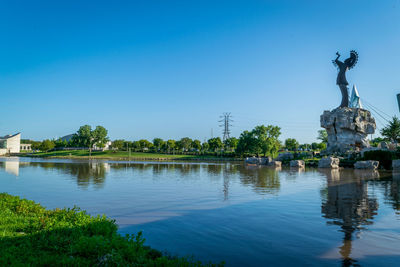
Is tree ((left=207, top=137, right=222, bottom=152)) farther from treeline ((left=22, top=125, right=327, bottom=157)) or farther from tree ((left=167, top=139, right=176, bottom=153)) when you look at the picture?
tree ((left=167, top=139, right=176, bottom=153))

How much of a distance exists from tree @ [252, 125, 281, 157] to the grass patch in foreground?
80.1m

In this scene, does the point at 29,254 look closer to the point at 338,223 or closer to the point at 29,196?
the point at 338,223

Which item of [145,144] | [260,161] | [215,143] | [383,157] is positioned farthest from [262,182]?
[145,144]

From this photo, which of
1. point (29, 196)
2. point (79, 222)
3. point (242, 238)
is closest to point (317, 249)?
point (242, 238)

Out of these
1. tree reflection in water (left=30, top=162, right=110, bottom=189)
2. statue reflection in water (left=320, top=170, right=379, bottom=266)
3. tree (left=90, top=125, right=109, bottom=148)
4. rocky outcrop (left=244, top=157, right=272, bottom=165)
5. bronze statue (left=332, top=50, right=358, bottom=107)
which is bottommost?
rocky outcrop (left=244, top=157, right=272, bottom=165)

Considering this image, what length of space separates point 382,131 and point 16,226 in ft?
272

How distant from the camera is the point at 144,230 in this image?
785 cm

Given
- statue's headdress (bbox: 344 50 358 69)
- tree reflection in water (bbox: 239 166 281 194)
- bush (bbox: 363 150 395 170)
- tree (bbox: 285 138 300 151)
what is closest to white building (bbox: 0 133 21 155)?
tree (bbox: 285 138 300 151)

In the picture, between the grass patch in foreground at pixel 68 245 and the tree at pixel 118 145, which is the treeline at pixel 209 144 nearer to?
the tree at pixel 118 145

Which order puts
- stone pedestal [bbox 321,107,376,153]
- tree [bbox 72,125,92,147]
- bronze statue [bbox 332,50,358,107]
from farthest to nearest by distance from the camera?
tree [bbox 72,125,92,147], bronze statue [bbox 332,50,358,107], stone pedestal [bbox 321,107,376,153]

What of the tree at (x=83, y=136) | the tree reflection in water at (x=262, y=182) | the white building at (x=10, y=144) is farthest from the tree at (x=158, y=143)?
the tree reflection in water at (x=262, y=182)

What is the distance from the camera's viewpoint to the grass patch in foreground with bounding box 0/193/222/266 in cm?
453

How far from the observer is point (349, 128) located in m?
58.7

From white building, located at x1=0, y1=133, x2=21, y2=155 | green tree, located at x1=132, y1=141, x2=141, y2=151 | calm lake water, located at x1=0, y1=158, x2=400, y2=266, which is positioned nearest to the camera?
calm lake water, located at x1=0, y1=158, x2=400, y2=266
